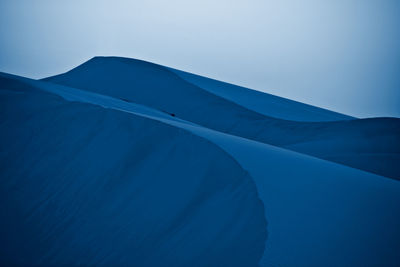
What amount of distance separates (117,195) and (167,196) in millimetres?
675

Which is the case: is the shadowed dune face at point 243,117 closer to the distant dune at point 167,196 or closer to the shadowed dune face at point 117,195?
the distant dune at point 167,196

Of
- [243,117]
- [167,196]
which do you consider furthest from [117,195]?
[243,117]

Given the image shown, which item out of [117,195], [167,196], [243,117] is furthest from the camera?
[243,117]

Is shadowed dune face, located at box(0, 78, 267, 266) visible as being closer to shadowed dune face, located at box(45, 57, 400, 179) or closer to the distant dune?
the distant dune

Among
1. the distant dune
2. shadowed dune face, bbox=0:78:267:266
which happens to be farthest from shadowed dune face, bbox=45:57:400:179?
shadowed dune face, bbox=0:78:267:266

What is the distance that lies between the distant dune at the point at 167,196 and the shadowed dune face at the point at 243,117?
20cm

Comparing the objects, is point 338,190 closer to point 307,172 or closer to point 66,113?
point 307,172

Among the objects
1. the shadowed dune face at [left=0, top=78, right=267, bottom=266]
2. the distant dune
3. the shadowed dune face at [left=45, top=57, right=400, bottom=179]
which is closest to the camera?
the distant dune

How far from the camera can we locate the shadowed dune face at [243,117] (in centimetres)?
712

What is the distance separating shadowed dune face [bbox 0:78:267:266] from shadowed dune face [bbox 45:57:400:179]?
12.2 ft

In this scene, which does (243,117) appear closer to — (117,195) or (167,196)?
(117,195)

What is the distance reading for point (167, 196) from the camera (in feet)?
12.1

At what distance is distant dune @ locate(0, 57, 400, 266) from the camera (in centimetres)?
271

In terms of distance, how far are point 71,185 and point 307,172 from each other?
286 centimetres
